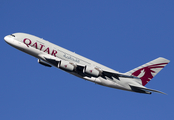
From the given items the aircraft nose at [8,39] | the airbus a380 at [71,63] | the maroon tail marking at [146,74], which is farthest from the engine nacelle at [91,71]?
the aircraft nose at [8,39]

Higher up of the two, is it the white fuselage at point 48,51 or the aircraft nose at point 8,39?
the aircraft nose at point 8,39

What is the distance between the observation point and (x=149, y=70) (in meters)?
48.2

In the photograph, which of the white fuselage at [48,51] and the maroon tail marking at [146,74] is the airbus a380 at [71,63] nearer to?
the white fuselage at [48,51]

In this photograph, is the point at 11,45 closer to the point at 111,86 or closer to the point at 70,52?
the point at 70,52

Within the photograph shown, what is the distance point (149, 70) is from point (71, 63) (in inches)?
667

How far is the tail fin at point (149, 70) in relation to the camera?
156ft

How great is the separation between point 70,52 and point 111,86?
1044 centimetres

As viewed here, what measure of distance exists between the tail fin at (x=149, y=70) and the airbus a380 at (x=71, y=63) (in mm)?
1439

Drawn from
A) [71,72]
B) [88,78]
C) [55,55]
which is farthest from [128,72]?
[55,55]

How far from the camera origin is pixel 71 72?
4419 centimetres

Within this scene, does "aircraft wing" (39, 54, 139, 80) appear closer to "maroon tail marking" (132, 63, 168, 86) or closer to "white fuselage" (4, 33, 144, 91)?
"white fuselage" (4, 33, 144, 91)

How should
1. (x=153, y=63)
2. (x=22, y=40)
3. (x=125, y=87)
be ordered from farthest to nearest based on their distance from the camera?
1. (x=153, y=63)
2. (x=125, y=87)
3. (x=22, y=40)

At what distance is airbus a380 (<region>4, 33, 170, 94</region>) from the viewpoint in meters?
41.9

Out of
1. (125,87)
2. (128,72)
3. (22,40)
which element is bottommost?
(125,87)
